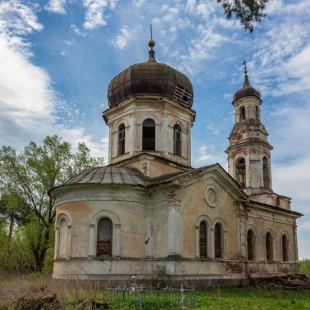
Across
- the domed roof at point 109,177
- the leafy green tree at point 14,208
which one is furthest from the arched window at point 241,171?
the leafy green tree at point 14,208

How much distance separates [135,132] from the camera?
1802 centimetres

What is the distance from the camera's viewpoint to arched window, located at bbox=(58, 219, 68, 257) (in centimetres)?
1540

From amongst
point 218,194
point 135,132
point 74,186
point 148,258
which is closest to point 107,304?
point 148,258

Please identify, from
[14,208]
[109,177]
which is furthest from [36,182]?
[109,177]

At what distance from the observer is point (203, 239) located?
15945mm

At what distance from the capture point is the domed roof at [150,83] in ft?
60.0

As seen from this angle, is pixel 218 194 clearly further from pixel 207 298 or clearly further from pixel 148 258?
pixel 207 298

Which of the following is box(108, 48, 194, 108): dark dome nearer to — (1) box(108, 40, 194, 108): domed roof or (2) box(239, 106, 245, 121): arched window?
(1) box(108, 40, 194, 108): domed roof

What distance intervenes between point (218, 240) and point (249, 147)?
8.74 m

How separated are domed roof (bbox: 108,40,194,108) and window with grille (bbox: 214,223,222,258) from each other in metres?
6.01

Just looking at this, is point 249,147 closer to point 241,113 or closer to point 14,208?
point 241,113

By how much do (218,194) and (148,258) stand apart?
13.3ft

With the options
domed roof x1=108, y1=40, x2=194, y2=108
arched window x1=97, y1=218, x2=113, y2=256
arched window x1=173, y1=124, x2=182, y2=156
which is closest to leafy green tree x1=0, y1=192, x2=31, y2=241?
domed roof x1=108, y1=40, x2=194, y2=108

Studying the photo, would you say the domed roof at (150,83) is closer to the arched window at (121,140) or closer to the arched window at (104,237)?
the arched window at (121,140)
